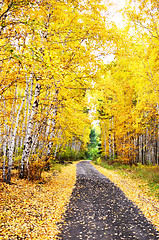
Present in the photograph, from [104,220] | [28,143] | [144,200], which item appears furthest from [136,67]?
[104,220]

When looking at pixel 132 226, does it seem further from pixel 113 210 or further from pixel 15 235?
pixel 15 235

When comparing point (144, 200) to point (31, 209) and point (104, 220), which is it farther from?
point (31, 209)

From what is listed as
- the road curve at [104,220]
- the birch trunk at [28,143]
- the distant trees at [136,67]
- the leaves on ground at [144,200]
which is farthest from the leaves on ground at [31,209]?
the distant trees at [136,67]

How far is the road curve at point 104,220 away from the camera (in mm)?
4070

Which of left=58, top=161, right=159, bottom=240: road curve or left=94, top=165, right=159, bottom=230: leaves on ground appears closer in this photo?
left=58, top=161, right=159, bottom=240: road curve

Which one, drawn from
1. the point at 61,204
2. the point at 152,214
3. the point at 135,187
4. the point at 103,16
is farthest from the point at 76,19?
the point at 135,187

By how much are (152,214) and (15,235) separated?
14.4 ft

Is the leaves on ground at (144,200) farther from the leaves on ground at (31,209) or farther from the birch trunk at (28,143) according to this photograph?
the birch trunk at (28,143)

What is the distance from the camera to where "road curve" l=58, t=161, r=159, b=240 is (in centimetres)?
407

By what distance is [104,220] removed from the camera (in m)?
4.88

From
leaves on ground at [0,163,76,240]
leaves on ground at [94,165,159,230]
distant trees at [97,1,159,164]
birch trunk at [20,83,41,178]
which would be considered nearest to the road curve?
leaves on ground at [94,165,159,230]

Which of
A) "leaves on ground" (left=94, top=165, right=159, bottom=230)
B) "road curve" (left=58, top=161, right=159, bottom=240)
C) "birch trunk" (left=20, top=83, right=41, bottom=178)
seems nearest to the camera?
"road curve" (left=58, top=161, right=159, bottom=240)

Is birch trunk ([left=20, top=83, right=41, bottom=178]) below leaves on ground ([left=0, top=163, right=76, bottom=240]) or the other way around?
the other way around

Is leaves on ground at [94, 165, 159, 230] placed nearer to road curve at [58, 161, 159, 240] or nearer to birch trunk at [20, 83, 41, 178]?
road curve at [58, 161, 159, 240]
